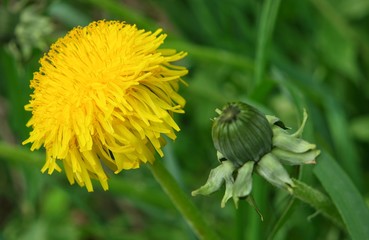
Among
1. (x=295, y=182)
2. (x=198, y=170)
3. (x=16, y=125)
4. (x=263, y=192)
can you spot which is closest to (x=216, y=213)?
(x=198, y=170)

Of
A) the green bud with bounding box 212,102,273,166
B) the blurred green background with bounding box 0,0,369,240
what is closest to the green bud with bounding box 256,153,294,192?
the green bud with bounding box 212,102,273,166

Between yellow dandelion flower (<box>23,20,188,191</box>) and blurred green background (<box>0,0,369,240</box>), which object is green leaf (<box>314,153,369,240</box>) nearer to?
yellow dandelion flower (<box>23,20,188,191</box>)

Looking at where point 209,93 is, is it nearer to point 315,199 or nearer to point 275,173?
point 315,199

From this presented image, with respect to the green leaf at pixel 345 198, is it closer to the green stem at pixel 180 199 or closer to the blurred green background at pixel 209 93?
the green stem at pixel 180 199

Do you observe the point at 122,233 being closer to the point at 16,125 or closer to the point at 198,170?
the point at 198,170

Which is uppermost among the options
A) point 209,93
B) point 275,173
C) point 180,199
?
point 209,93

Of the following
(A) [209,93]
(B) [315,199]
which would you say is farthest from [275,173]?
(A) [209,93]

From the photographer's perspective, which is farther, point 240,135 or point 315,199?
point 315,199

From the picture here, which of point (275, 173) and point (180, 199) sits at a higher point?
point (275, 173)
